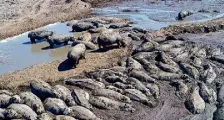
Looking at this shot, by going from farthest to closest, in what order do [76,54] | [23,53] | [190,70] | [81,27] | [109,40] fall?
[81,27] → [23,53] → [109,40] → [76,54] → [190,70]

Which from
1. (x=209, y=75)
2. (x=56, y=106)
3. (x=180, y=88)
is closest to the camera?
(x=56, y=106)

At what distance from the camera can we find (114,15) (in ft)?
107

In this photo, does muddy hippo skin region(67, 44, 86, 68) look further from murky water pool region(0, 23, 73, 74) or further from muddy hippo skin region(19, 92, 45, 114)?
muddy hippo skin region(19, 92, 45, 114)

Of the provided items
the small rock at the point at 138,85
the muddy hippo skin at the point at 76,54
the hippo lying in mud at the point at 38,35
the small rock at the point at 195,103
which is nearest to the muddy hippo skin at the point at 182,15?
the hippo lying in mud at the point at 38,35

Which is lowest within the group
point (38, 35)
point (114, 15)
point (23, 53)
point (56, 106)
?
point (56, 106)

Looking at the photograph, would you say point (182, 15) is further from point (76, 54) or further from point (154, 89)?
point (154, 89)

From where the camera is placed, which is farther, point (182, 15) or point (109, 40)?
point (182, 15)

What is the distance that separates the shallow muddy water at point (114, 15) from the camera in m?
22.8

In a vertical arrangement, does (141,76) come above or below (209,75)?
above

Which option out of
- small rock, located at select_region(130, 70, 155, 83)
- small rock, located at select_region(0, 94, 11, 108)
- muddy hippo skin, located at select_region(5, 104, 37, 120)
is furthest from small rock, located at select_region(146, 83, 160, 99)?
small rock, located at select_region(0, 94, 11, 108)

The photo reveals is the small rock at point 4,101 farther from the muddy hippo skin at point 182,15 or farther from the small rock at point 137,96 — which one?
the muddy hippo skin at point 182,15

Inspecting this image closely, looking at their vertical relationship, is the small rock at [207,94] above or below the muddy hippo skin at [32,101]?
below

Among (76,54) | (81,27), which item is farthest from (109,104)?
(81,27)

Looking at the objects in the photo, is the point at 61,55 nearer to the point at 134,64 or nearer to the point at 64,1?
the point at 134,64
